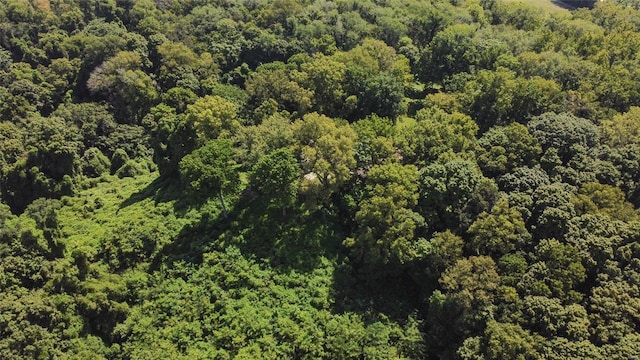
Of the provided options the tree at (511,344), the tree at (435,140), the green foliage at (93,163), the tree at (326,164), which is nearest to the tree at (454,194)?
the tree at (435,140)

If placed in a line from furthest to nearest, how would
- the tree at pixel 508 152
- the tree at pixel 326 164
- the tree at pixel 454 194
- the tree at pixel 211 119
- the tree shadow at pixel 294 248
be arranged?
the tree at pixel 211 119, the tree at pixel 508 152, the tree at pixel 326 164, the tree shadow at pixel 294 248, the tree at pixel 454 194

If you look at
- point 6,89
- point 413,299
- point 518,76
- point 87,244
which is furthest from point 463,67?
point 6,89

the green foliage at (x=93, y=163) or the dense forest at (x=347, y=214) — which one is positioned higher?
the dense forest at (x=347, y=214)

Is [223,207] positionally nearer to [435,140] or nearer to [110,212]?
[110,212]

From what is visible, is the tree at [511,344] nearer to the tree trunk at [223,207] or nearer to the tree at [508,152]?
the tree at [508,152]

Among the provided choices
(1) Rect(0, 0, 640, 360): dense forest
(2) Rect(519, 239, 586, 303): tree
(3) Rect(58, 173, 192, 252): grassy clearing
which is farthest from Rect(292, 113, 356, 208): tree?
(2) Rect(519, 239, 586, 303): tree

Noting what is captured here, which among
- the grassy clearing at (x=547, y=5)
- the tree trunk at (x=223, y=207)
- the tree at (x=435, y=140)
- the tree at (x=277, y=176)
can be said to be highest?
the grassy clearing at (x=547, y=5)

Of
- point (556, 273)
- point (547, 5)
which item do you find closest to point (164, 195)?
point (556, 273)

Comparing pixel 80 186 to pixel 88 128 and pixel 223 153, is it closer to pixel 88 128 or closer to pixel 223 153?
pixel 88 128
